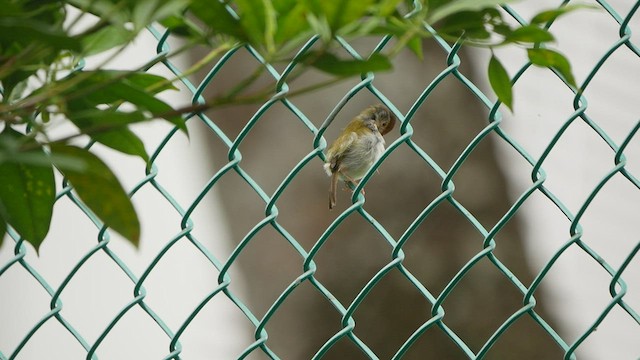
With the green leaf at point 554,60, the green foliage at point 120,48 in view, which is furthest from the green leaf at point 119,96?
the green leaf at point 554,60

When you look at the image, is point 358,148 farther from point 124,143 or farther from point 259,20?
point 259,20

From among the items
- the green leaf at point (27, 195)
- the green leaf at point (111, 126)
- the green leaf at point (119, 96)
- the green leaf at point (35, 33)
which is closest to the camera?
the green leaf at point (35, 33)

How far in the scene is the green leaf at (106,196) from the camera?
0.92 metres

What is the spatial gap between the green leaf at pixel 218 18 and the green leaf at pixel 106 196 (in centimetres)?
19

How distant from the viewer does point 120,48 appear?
886mm

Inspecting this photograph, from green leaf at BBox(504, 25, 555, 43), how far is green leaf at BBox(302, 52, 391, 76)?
0.44ft

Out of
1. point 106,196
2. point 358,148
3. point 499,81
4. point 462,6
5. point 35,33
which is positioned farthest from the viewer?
point 358,148

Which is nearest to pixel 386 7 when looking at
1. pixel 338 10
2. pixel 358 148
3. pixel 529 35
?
pixel 338 10

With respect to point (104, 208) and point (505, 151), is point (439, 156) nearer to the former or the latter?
point (505, 151)

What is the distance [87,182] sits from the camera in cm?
97

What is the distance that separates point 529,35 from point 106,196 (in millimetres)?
427

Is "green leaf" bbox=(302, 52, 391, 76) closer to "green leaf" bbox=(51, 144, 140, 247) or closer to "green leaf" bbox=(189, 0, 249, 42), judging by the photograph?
"green leaf" bbox=(189, 0, 249, 42)

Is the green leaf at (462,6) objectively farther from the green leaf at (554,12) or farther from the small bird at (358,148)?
the small bird at (358,148)

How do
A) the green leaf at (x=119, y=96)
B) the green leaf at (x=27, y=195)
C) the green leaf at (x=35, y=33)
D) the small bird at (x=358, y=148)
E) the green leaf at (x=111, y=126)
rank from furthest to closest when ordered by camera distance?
the small bird at (x=358, y=148) < the green leaf at (x=27, y=195) < the green leaf at (x=119, y=96) < the green leaf at (x=111, y=126) < the green leaf at (x=35, y=33)
